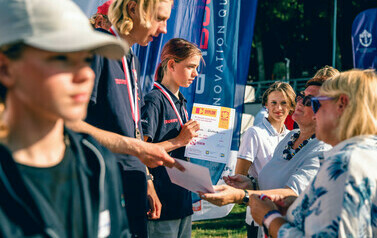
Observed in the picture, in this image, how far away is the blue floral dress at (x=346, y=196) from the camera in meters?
1.68

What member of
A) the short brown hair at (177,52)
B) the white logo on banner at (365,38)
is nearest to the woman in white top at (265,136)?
the short brown hair at (177,52)

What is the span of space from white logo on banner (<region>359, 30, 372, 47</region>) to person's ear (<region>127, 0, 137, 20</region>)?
373 inches

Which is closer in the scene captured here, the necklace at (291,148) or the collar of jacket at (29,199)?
the collar of jacket at (29,199)

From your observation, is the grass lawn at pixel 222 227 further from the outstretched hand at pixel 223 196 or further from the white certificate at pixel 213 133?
the outstretched hand at pixel 223 196

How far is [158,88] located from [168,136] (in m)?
0.43

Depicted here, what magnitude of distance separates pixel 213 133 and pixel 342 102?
2.81m

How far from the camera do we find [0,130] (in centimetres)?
120

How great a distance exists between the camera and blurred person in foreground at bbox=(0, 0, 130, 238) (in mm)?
1149

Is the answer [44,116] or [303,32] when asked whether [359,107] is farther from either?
[303,32]

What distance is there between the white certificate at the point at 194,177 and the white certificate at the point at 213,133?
2.00m

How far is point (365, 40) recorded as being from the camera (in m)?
10.4

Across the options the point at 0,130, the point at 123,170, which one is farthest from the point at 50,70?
the point at 123,170

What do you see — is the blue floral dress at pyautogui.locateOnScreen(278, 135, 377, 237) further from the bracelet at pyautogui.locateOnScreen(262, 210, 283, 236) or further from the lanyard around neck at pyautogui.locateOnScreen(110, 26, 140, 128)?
the lanyard around neck at pyautogui.locateOnScreen(110, 26, 140, 128)

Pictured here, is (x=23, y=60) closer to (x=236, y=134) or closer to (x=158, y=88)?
(x=158, y=88)
